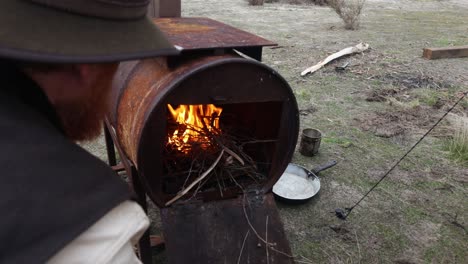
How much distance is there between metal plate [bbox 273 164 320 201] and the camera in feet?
10.2

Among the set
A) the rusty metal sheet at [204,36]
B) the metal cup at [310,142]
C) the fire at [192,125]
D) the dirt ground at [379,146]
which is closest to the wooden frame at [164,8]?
the rusty metal sheet at [204,36]

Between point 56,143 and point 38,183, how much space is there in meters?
0.09

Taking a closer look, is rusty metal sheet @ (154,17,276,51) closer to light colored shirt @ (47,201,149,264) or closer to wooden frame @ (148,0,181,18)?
wooden frame @ (148,0,181,18)

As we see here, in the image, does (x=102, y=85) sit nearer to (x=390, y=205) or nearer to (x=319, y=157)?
(x=390, y=205)

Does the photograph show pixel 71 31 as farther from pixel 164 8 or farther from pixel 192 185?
pixel 164 8

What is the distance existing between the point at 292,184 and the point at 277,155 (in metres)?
1.17

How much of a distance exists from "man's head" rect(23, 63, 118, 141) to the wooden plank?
6.94 meters

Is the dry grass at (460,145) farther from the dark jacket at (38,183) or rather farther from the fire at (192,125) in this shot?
the dark jacket at (38,183)

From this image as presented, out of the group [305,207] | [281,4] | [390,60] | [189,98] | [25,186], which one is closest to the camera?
[25,186]

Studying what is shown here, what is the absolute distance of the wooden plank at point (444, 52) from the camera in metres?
6.63

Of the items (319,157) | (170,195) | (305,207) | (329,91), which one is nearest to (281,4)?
(329,91)

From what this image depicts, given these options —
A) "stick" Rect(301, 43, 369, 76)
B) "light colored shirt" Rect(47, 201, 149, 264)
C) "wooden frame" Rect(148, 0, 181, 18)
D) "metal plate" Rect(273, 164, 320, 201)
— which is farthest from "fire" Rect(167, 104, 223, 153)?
"stick" Rect(301, 43, 369, 76)

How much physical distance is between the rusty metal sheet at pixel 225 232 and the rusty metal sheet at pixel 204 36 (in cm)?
88

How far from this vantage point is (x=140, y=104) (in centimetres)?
186
